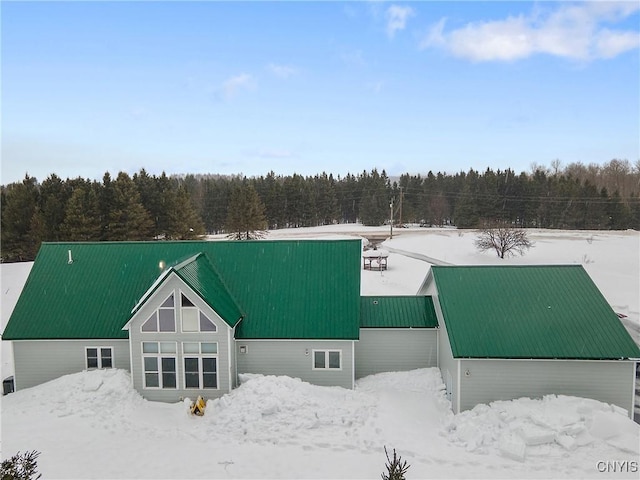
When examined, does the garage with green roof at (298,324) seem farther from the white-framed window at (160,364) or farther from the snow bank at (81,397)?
the snow bank at (81,397)

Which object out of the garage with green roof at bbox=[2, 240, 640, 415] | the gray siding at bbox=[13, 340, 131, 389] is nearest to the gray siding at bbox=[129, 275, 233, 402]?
the garage with green roof at bbox=[2, 240, 640, 415]

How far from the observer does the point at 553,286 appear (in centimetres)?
1747

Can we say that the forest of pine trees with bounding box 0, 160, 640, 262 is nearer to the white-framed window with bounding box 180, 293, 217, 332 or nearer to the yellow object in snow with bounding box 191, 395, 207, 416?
the white-framed window with bounding box 180, 293, 217, 332

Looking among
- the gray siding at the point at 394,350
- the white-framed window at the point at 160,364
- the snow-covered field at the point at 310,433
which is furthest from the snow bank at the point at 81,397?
the gray siding at the point at 394,350

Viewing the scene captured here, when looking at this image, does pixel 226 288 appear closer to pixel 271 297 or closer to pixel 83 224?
pixel 271 297

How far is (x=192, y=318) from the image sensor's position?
1617 centimetres

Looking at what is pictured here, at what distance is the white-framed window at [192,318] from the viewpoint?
16125 mm

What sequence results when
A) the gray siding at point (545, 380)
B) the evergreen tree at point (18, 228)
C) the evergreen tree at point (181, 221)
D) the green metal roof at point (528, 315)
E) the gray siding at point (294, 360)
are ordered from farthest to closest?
the evergreen tree at point (181, 221)
the evergreen tree at point (18, 228)
the gray siding at point (294, 360)
the green metal roof at point (528, 315)
the gray siding at point (545, 380)

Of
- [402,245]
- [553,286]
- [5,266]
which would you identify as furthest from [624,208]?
[5,266]

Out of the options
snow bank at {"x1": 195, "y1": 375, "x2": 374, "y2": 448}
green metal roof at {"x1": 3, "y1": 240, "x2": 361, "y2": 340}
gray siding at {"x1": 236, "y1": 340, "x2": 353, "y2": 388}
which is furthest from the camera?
green metal roof at {"x1": 3, "y1": 240, "x2": 361, "y2": 340}

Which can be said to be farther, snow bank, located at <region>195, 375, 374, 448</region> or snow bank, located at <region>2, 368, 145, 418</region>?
snow bank, located at <region>2, 368, 145, 418</region>

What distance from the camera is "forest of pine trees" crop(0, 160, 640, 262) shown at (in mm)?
44781

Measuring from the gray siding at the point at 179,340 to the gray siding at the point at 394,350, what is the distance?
563cm

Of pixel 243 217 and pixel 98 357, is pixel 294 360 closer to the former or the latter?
pixel 98 357
